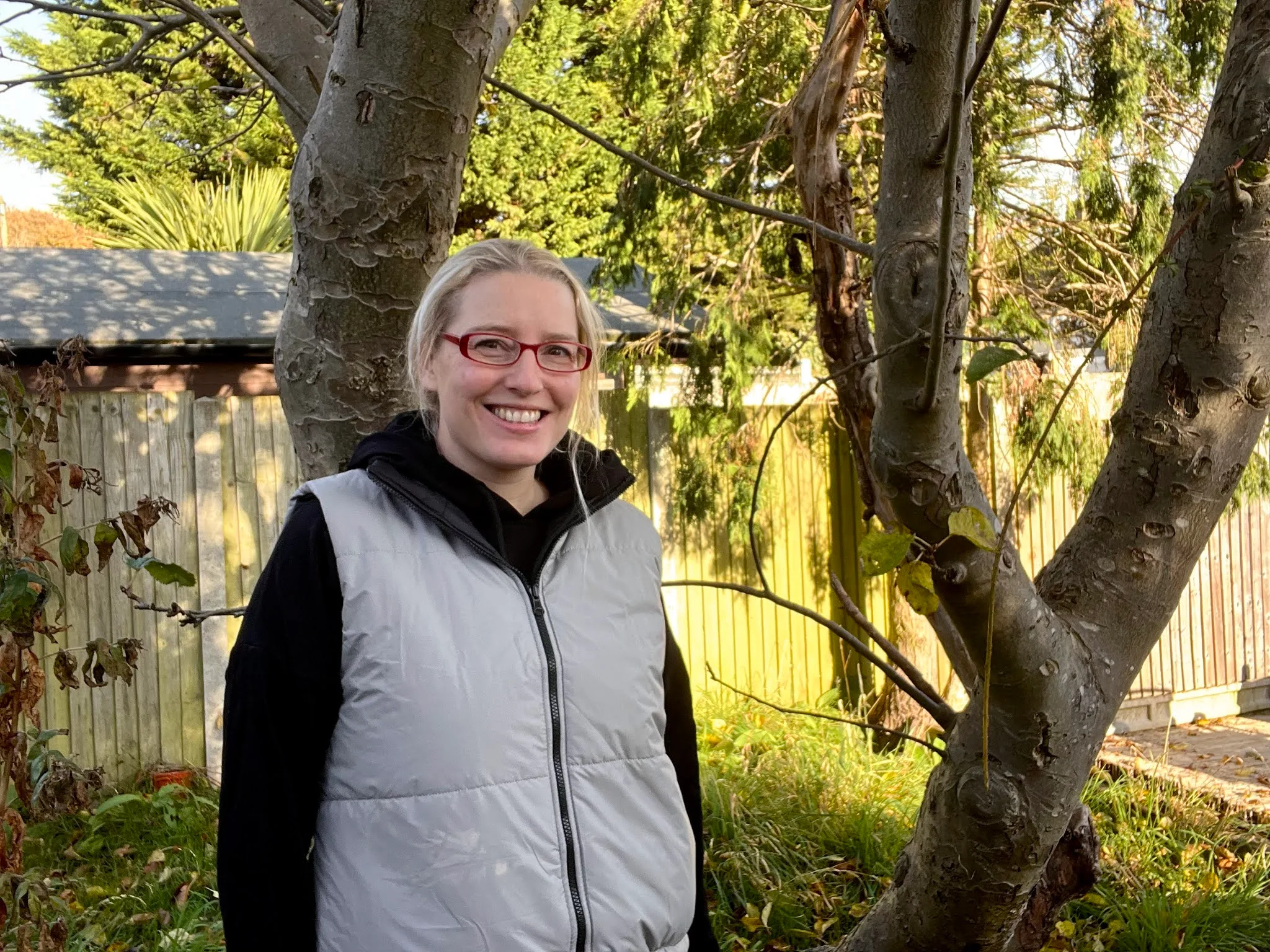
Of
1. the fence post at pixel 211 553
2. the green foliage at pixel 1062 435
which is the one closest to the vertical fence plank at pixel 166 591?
the fence post at pixel 211 553

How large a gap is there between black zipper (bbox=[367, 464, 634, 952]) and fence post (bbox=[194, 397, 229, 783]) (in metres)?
4.35

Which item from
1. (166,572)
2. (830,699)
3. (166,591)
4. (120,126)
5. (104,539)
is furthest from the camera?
(120,126)

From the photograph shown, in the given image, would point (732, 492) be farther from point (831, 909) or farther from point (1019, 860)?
point (1019, 860)

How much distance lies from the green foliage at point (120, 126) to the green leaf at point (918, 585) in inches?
664

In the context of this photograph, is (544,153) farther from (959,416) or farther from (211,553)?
(959,416)

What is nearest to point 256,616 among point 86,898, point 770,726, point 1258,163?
point 1258,163

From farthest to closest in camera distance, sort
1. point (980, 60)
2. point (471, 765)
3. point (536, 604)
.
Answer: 1. point (536, 604)
2. point (471, 765)
3. point (980, 60)

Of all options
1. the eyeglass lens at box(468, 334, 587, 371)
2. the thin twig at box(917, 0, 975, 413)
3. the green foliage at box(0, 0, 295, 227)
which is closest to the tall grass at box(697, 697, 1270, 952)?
the eyeglass lens at box(468, 334, 587, 371)

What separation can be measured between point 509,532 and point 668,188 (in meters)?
4.98

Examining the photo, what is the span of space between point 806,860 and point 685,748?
2776 millimetres

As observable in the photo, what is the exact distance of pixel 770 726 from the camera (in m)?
5.78

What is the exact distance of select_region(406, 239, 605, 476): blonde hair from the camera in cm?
172

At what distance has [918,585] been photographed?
1422 millimetres

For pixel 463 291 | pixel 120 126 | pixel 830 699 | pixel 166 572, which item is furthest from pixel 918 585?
pixel 120 126
